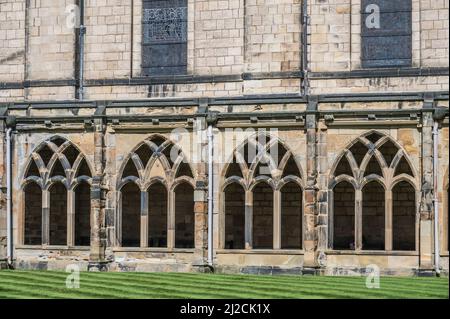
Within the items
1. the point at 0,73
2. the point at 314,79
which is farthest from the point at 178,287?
the point at 0,73

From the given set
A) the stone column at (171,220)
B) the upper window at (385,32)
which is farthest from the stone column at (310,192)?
the stone column at (171,220)

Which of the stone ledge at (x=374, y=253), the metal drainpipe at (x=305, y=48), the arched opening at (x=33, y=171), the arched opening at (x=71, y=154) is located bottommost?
the stone ledge at (x=374, y=253)

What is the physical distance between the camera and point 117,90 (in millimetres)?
35469

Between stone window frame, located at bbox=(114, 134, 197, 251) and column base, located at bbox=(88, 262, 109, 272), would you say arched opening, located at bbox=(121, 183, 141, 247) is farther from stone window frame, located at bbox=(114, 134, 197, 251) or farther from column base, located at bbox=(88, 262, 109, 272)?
column base, located at bbox=(88, 262, 109, 272)

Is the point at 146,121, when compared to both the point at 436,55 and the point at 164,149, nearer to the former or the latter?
the point at 164,149

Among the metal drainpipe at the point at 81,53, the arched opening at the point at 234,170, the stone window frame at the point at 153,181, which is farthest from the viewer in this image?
the arched opening at the point at 234,170

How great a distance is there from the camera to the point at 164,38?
35594mm

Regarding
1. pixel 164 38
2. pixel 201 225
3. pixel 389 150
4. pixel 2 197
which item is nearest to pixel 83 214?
pixel 2 197

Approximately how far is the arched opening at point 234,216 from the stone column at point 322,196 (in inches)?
256

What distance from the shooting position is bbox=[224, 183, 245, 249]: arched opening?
38.1m

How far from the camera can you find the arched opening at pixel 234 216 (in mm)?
38062

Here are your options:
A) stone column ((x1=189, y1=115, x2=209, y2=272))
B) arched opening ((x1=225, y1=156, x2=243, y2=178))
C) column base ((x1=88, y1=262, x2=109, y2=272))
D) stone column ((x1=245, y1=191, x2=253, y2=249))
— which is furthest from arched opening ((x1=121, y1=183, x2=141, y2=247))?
stone column ((x1=245, y1=191, x2=253, y2=249))

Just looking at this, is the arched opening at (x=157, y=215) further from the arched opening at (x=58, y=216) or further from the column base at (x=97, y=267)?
the column base at (x=97, y=267)
